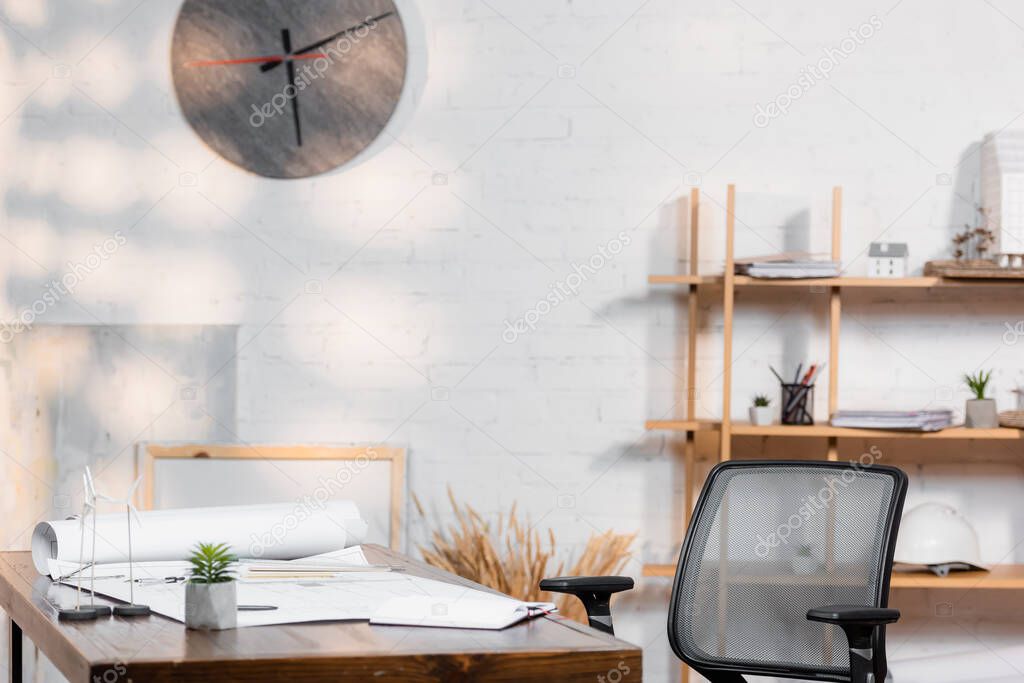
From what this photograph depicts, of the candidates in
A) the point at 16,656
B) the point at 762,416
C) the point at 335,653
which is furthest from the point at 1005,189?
the point at 16,656

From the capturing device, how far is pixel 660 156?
3.43 m

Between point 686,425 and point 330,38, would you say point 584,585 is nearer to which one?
point 686,425

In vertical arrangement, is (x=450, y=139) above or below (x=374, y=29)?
below

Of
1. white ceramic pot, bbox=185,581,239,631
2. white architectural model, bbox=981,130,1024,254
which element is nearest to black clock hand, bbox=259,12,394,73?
white architectural model, bbox=981,130,1024,254

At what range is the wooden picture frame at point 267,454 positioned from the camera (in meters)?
3.39

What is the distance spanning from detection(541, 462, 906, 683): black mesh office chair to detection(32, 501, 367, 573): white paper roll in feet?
1.44

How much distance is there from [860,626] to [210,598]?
110 cm

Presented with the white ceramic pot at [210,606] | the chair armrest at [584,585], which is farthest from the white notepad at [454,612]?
the chair armrest at [584,585]

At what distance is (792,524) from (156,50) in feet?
7.54

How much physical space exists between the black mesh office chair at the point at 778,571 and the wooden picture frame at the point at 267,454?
119 centimetres

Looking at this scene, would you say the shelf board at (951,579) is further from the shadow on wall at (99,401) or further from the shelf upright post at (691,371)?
the shadow on wall at (99,401)

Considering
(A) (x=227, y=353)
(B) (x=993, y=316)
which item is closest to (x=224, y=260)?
(A) (x=227, y=353)

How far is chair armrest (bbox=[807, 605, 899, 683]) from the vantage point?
75.2 inches

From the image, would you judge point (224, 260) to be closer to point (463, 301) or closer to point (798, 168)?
point (463, 301)
